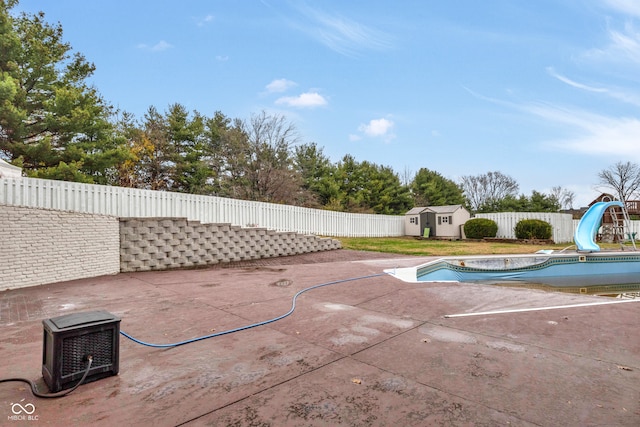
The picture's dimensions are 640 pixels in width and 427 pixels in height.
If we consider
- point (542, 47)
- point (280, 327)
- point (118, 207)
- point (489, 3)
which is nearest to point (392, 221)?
point (542, 47)

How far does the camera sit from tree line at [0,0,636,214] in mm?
12281

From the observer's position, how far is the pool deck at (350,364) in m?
1.97

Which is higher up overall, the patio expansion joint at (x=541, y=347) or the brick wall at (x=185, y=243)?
the brick wall at (x=185, y=243)

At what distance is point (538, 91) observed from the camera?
42.7 ft

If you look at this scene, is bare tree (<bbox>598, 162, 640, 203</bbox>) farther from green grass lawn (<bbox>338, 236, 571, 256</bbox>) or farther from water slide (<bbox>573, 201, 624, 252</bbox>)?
water slide (<bbox>573, 201, 624, 252</bbox>)

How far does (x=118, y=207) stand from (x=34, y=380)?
8.63 metres

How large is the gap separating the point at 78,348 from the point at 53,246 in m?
6.01

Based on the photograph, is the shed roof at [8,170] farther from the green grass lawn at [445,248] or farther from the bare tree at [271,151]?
the green grass lawn at [445,248]

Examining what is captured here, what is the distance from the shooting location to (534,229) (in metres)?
16.7

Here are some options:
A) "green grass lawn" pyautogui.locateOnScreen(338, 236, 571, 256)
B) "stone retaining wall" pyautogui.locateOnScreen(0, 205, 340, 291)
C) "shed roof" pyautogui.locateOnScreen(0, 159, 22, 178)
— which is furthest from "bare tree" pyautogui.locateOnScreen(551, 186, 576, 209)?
"shed roof" pyautogui.locateOnScreen(0, 159, 22, 178)

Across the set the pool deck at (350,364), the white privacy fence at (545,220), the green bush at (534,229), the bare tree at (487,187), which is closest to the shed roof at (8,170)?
the pool deck at (350,364)

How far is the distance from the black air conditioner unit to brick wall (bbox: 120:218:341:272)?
21.5ft

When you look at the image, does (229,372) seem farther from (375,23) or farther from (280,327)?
(375,23)

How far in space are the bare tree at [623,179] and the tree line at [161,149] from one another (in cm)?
701
